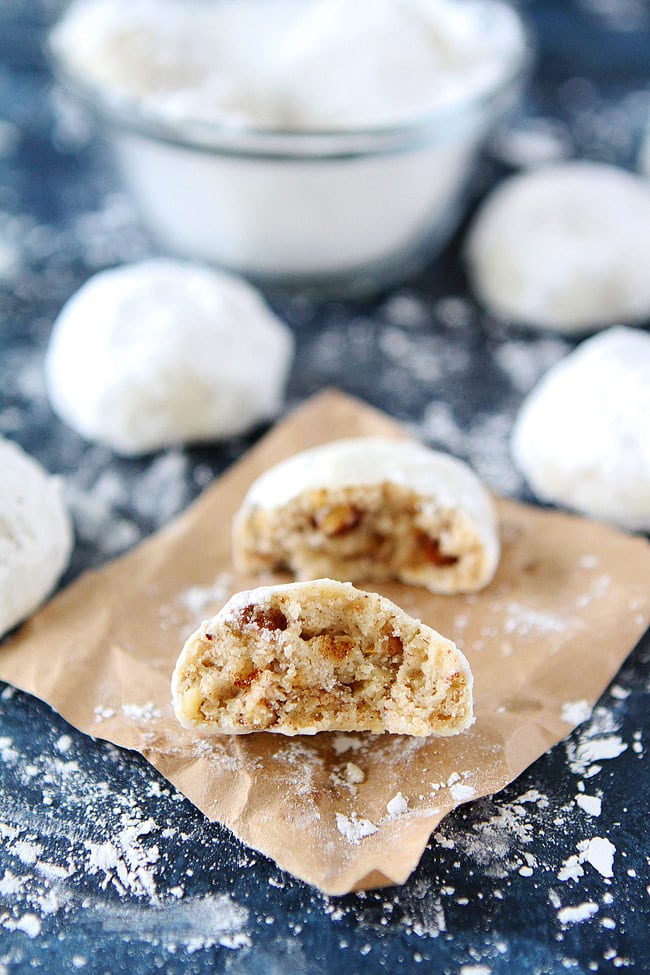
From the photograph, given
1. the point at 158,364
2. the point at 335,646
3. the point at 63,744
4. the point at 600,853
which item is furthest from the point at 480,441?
the point at 63,744

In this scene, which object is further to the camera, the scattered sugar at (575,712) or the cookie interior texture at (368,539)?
the cookie interior texture at (368,539)

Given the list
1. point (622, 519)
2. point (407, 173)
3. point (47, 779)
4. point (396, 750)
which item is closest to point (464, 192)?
point (407, 173)

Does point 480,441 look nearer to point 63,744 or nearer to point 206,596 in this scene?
point 206,596

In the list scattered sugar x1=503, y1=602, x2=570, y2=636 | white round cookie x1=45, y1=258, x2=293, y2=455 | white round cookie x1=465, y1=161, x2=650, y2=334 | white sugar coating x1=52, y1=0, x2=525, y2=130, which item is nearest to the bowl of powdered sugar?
white sugar coating x1=52, y1=0, x2=525, y2=130

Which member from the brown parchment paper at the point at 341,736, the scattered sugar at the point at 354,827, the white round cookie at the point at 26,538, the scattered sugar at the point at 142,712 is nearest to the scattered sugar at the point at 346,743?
the brown parchment paper at the point at 341,736

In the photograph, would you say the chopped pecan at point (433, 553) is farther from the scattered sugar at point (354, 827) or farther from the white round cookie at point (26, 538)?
the white round cookie at point (26, 538)

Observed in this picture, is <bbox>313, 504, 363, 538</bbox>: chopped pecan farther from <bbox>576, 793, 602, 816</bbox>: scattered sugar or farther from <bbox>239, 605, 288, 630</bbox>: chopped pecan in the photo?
<bbox>576, 793, 602, 816</bbox>: scattered sugar

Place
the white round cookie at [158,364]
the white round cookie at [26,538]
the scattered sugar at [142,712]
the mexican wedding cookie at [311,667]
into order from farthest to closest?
the white round cookie at [158,364] → the white round cookie at [26,538] → the scattered sugar at [142,712] → the mexican wedding cookie at [311,667]
